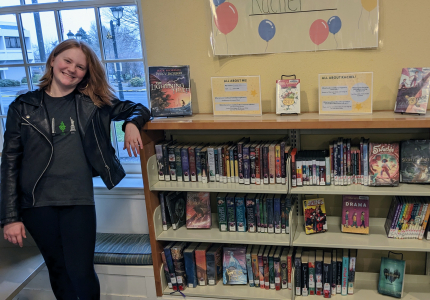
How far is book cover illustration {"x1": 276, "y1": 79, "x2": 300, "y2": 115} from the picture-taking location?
204 centimetres

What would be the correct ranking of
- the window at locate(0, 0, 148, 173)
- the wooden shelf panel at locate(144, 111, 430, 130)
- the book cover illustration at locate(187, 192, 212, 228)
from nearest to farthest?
1. the wooden shelf panel at locate(144, 111, 430, 130)
2. the book cover illustration at locate(187, 192, 212, 228)
3. the window at locate(0, 0, 148, 173)

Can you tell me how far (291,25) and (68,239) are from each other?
5.46 ft

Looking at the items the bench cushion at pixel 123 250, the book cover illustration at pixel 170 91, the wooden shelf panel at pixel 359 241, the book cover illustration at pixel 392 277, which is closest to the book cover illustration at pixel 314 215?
the wooden shelf panel at pixel 359 241

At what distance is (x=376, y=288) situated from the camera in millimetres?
2166

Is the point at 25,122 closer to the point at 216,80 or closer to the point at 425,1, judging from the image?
the point at 216,80

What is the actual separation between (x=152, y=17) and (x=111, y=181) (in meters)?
1.07

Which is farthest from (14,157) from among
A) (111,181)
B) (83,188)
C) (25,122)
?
(111,181)

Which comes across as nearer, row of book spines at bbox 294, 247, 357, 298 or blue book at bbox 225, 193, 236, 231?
row of book spines at bbox 294, 247, 357, 298

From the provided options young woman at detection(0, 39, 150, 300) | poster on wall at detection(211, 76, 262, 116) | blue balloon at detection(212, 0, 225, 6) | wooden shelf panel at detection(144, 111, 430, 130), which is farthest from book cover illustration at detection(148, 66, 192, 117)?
blue balloon at detection(212, 0, 225, 6)

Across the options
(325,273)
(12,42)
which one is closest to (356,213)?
(325,273)

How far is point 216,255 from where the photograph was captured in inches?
89.1

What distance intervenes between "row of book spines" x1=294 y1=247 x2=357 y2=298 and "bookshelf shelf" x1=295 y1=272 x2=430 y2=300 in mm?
45

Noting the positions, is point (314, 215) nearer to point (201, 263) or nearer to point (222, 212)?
point (222, 212)

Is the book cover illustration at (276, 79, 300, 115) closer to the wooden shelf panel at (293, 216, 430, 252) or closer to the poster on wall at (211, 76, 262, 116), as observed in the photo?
the poster on wall at (211, 76, 262, 116)
